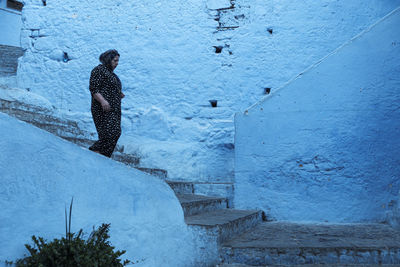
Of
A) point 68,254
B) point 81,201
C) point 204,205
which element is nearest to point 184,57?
point 204,205

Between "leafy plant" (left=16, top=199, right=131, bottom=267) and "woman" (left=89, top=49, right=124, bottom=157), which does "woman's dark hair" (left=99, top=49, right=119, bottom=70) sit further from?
"leafy plant" (left=16, top=199, right=131, bottom=267)

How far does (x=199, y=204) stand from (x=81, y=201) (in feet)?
4.84

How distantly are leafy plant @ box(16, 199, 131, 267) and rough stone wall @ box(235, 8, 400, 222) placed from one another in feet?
7.71

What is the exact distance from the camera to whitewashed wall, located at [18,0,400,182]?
17.0ft

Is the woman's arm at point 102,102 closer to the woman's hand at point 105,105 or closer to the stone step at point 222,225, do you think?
the woman's hand at point 105,105

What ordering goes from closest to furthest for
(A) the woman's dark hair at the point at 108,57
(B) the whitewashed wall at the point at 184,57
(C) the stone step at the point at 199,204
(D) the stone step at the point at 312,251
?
1. (D) the stone step at the point at 312,251
2. (C) the stone step at the point at 199,204
3. (A) the woman's dark hair at the point at 108,57
4. (B) the whitewashed wall at the point at 184,57

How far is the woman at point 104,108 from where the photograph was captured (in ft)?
10.9

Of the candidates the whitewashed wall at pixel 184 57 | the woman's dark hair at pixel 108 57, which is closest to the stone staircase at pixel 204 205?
the whitewashed wall at pixel 184 57

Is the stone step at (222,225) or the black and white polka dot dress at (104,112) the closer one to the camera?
the stone step at (222,225)

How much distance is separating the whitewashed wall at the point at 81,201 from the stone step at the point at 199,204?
0.46m

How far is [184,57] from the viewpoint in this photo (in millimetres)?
5652

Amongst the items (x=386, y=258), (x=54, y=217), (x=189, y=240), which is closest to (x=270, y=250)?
(x=189, y=240)

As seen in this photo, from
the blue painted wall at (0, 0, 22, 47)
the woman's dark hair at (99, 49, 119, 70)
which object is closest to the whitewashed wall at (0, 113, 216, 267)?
the woman's dark hair at (99, 49, 119, 70)

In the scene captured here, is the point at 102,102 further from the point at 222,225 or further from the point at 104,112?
the point at 222,225
